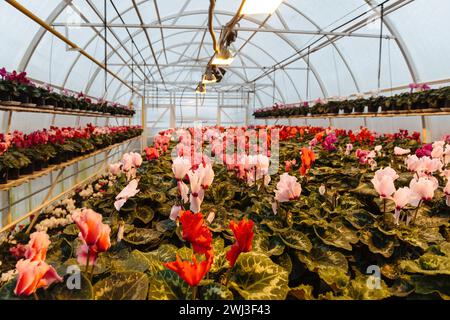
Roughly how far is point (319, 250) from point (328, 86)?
41.0 feet

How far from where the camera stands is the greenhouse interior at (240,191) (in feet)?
2.44

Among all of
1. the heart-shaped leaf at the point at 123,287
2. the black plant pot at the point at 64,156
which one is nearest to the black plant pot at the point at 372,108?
the black plant pot at the point at 64,156

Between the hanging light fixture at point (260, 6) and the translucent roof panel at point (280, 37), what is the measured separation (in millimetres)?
2870

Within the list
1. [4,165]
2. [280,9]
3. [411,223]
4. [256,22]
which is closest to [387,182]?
[411,223]

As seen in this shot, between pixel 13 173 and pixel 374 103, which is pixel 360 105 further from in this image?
pixel 13 173

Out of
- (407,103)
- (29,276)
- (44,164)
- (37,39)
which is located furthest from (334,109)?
(29,276)

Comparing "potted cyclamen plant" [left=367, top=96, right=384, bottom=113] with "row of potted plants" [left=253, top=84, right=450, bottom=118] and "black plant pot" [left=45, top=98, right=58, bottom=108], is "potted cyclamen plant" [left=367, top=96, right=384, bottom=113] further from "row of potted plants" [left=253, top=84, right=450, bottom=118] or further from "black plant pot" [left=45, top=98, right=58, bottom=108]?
"black plant pot" [left=45, top=98, right=58, bottom=108]

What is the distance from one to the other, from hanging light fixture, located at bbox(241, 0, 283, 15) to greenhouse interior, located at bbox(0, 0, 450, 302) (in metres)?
0.01

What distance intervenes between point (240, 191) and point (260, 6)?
139cm

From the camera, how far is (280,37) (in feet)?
40.4

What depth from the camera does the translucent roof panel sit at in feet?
24.1

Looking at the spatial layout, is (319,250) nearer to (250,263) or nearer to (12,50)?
(250,263)

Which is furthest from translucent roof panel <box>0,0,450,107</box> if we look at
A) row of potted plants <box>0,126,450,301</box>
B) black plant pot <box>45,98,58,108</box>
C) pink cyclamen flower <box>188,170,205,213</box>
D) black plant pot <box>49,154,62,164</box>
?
pink cyclamen flower <box>188,170,205,213</box>
